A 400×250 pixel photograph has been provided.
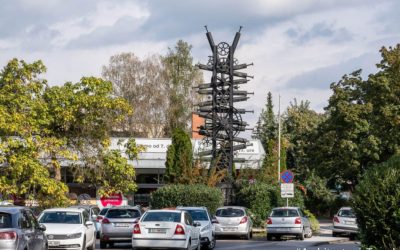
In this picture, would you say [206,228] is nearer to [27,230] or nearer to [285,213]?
[285,213]

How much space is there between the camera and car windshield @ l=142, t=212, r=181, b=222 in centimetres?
2433

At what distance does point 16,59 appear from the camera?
35.3 m

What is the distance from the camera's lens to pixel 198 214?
30625 millimetres

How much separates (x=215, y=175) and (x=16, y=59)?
1716 cm

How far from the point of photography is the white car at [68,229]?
2391 cm

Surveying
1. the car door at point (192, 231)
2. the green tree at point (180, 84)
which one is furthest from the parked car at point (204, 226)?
the green tree at point (180, 84)

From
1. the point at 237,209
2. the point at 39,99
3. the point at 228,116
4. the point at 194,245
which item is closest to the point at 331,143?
the point at 228,116

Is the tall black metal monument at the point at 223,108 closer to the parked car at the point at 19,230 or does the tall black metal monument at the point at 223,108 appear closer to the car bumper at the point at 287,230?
the car bumper at the point at 287,230

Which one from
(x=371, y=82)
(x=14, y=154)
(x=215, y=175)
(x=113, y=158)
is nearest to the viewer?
(x=14, y=154)

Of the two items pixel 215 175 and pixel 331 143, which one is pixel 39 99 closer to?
pixel 215 175

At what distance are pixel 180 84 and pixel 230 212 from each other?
39.6 meters

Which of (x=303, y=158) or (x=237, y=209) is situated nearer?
(x=237, y=209)

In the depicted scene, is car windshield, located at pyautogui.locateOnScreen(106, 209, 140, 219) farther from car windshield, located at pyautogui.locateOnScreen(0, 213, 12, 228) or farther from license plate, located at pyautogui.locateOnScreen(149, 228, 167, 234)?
car windshield, located at pyautogui.locateOnScreen(0, 213, 12, 228)

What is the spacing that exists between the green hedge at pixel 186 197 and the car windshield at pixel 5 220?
2600 cm
